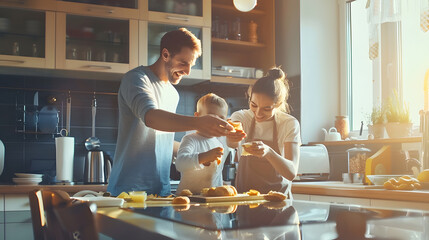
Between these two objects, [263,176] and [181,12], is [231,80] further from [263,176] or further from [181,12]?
[263,176]

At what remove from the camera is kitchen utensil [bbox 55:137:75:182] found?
323 cm

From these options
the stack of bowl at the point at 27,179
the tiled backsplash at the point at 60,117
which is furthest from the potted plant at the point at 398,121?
the stack of bowl at the point at 27,179

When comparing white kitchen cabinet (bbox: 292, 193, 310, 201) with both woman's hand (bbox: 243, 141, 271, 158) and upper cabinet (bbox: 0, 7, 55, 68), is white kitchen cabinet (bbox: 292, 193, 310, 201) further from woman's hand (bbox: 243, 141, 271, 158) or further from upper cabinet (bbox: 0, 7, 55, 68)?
upper cabinet (bbox: 0, 7, 55, 68)

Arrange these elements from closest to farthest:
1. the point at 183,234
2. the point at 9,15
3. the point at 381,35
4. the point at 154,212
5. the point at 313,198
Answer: the point at 183,234 → the point at 154,212 → the point at 313,198 → the point at 9,15 → the point at 381,35

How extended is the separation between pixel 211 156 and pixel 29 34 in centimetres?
200

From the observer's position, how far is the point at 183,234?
0.89 meters

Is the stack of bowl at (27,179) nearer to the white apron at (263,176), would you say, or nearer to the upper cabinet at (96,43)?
the upper cabinet at (96,43)

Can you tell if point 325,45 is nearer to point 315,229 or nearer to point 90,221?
point 315,229

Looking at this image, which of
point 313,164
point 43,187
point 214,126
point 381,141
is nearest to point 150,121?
point 214,126

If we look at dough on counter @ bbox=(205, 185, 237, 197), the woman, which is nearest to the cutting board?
dough on counter @ bbox=(205, 185, 237, 197)

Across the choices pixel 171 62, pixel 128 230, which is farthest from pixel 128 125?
pixel 128 230

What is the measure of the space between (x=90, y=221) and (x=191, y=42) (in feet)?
3.94

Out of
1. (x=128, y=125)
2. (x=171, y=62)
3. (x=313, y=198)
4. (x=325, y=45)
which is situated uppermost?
(x=325, y=45)

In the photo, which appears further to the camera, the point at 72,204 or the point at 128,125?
the point at 128,125
